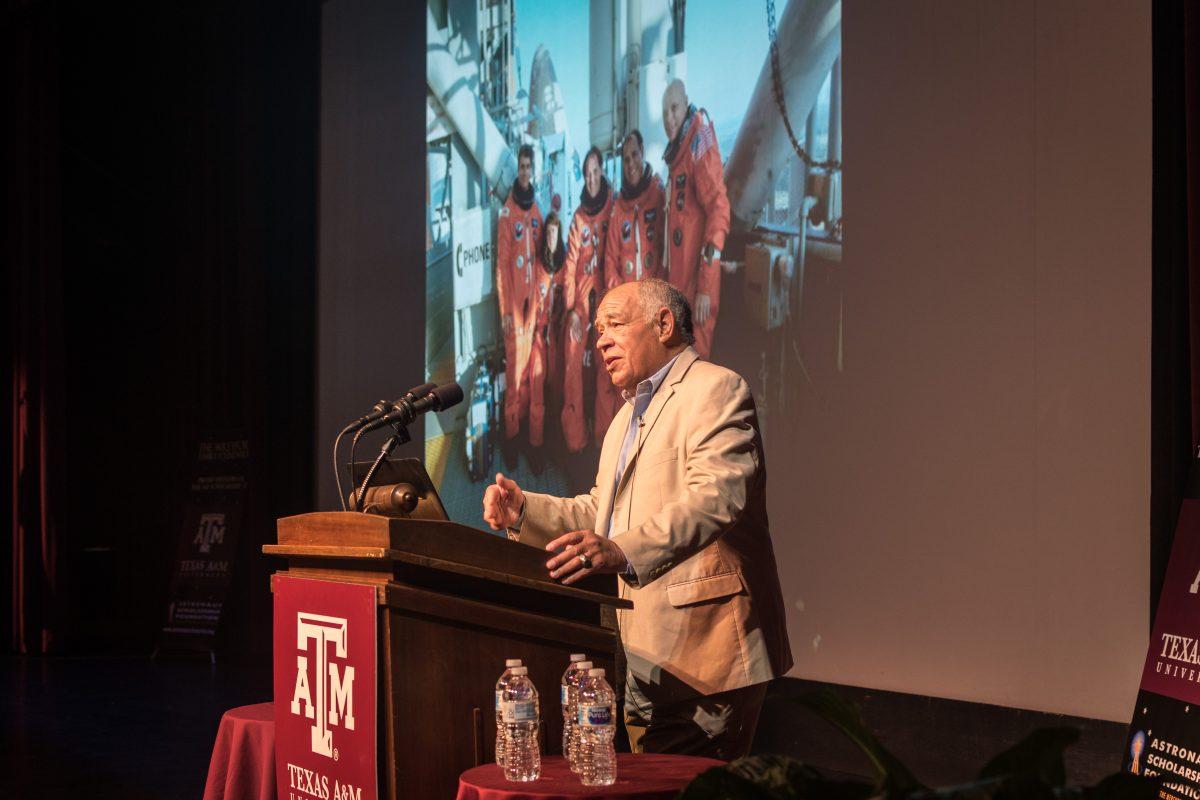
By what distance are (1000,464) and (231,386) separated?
5.62 meters

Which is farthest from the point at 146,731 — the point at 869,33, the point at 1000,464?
the point at 869,33

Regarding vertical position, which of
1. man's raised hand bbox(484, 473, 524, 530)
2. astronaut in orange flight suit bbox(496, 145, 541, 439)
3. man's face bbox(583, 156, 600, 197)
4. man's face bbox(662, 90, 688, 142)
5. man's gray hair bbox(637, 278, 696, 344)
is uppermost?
man's face bbox(662, 90, 688, 142)

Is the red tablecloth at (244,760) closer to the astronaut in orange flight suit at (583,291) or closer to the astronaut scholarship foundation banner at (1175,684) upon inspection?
the astronaut scholarship foundation banner at (1175,684)

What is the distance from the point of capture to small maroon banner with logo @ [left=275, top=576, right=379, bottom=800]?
189cm

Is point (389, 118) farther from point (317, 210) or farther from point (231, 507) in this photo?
point (231, 507)

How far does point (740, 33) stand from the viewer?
4.69 meters

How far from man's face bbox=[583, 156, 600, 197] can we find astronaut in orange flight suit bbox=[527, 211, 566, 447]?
24cm

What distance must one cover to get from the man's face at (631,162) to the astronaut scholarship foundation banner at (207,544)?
3731 millimetres

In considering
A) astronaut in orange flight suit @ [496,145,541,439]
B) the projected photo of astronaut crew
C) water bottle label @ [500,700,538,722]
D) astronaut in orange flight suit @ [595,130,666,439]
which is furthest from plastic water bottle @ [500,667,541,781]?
astronaut in orange flight suit @ [496,145,541,439]

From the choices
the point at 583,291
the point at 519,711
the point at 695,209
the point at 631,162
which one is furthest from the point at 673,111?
the point at 519,711

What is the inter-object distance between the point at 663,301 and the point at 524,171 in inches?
129

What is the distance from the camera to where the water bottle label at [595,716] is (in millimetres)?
1813

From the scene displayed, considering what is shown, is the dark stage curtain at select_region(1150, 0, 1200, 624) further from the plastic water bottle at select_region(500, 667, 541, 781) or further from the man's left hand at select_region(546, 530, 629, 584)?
the plastic water bottle at select_region(500, 667, 541, 781)

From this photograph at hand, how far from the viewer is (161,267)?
8.78m
